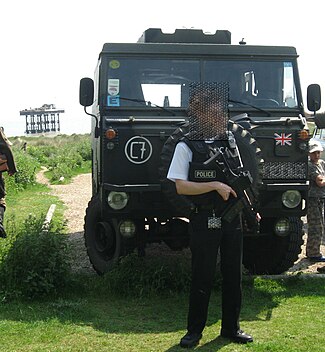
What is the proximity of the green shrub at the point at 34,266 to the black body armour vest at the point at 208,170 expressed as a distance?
222 cm

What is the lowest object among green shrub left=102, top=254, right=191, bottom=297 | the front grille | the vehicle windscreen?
green shrub left=102, top=254, right=191, bottom=297

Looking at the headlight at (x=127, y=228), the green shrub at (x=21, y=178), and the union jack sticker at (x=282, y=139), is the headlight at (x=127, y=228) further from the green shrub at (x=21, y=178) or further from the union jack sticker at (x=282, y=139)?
the green shrub at (x=21, y=178)

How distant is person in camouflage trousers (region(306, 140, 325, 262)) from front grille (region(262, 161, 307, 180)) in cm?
181

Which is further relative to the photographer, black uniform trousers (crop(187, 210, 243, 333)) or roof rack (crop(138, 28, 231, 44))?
roof rack (crop(138, 28, 231, 44))

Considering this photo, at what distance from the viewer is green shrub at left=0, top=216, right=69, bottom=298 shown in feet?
21.1

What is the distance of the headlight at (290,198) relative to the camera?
660 cm

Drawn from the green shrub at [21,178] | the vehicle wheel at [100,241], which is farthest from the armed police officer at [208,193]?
the green shrub at [21,178]

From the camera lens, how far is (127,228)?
683 cm

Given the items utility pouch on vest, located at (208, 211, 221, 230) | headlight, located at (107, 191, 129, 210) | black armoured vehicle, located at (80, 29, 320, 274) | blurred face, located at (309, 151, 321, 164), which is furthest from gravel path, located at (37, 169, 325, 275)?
utility pouch on vest, located at (208, 211, 221, 230)

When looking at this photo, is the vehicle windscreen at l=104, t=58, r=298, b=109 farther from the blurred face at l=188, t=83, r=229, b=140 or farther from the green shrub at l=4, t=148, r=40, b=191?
the green shrub at l=4, t=148, r=40, b=191

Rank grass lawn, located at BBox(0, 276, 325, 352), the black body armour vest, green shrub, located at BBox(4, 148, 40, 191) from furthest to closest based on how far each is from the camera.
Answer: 1. green shrub, located at BBox(4, 148, 40, 191)
2. grass lawn, located at BBox(0, 276, 325, 352)
3. the black body armour vest

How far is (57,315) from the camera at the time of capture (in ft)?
19.5

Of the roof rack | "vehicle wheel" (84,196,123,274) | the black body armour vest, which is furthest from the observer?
the roof rack

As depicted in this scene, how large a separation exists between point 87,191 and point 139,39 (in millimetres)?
10746
